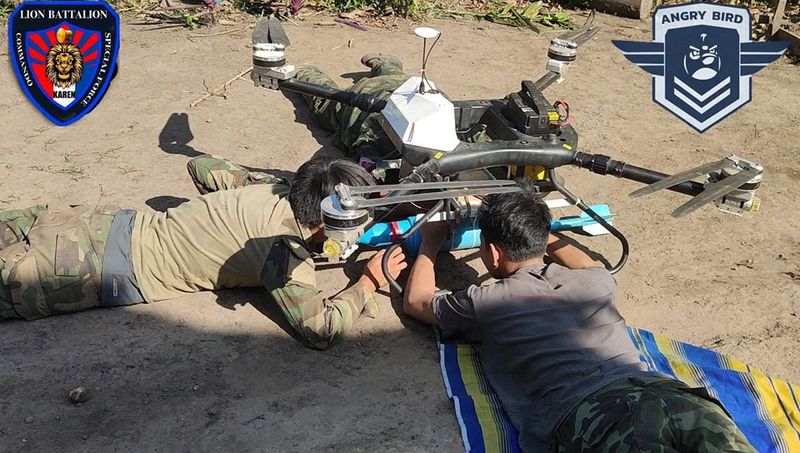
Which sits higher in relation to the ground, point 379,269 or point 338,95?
point 338,95

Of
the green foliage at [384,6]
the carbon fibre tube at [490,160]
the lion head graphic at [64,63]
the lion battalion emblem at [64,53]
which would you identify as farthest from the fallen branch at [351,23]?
the carbon fibre tube at [490,160]

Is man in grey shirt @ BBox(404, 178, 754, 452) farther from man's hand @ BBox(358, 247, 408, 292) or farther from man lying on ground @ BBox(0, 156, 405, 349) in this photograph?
man lying on ground @ BBox(0, 156, 405, 349)

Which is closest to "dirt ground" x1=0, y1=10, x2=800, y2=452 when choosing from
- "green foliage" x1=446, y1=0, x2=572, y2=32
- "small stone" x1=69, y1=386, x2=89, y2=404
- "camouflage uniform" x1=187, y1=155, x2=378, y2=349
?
"small stone" x1=69, y1=386, x2=89, y2=404

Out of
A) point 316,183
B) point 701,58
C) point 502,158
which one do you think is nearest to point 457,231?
point 502,158

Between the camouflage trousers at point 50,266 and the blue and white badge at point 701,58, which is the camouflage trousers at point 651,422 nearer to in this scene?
the camouflage trousers at point 50,266

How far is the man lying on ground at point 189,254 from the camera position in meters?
2.89

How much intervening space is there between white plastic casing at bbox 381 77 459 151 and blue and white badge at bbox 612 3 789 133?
308cm

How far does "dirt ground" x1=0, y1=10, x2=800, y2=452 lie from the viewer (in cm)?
265

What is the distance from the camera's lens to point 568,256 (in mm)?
3215

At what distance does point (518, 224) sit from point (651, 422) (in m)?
0.91

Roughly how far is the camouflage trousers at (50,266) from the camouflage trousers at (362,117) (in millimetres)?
1502

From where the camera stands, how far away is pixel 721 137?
509cm

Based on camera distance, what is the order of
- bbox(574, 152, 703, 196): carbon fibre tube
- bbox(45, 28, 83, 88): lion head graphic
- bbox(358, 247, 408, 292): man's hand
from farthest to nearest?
bbox(45, 28, 83, 88): lion head graphic < bbox(358, 247, 408, 292): man's hand < bbox(574, 152, 703, 196): carbon fibre tube

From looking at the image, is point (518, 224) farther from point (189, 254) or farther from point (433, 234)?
point (189, 254)
